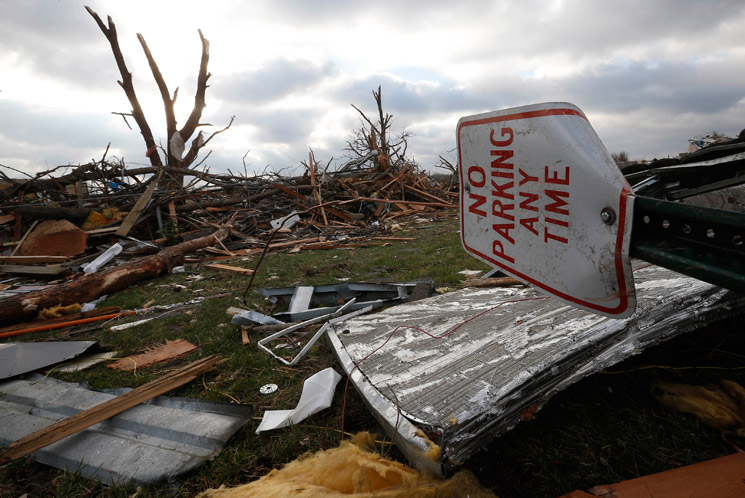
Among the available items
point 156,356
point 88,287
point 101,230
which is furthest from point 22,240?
point 156,356

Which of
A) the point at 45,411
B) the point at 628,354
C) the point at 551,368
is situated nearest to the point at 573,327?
the point at 628,354

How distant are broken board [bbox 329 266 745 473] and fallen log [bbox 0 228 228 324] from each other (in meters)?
4.13

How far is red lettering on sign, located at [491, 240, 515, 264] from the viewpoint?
129 cm

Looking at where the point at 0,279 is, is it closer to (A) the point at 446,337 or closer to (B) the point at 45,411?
(B) the point at 45,411

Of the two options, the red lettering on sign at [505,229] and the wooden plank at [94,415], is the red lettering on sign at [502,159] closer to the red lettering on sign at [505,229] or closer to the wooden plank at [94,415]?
the red lettering on sign at [505,229]

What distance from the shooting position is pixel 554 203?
A: 3.49 ft

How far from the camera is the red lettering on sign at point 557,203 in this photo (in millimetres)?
1030

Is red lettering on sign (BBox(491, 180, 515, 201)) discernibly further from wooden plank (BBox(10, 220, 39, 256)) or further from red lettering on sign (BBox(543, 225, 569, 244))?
wooden plank (BBox(10, 220, 39, 256))

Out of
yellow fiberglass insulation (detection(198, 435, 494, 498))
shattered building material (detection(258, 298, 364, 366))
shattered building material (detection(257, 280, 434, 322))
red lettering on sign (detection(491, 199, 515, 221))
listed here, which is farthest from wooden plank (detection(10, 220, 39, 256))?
red lettering on sign (detection(491, 199, 515, 221))

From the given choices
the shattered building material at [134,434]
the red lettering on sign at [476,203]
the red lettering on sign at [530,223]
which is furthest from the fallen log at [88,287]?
the red lettering on sign at [530,223]

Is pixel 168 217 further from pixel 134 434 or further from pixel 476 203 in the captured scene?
pixel 476 203

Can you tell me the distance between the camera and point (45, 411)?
2195 mm

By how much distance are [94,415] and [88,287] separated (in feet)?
12.1

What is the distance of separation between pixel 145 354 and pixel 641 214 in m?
3.47
